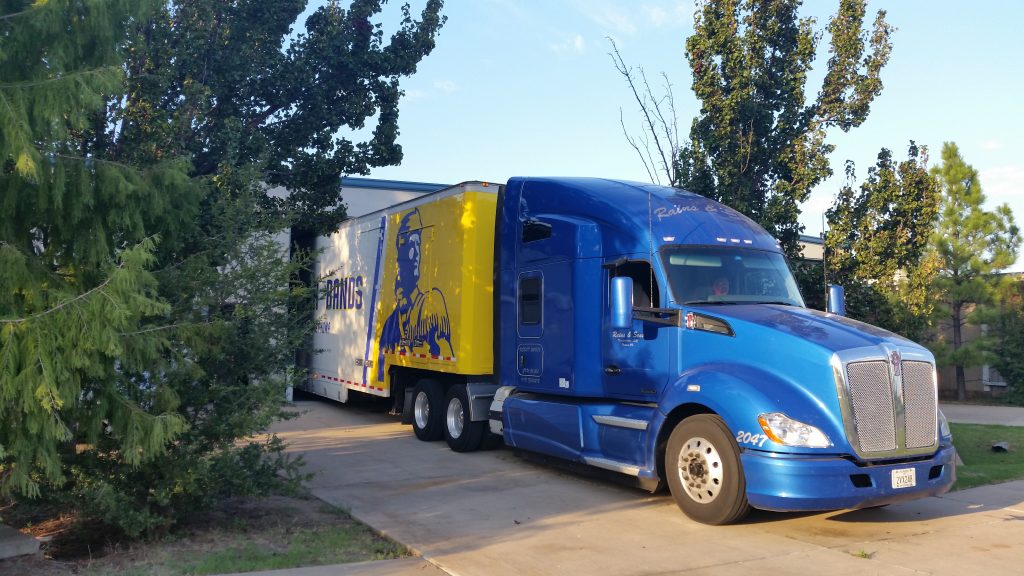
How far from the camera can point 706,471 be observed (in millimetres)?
7621

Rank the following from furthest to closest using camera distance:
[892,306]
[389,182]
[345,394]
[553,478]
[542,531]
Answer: [389,182] → [345,394] → [892,306] → [553,478] → [542,531]

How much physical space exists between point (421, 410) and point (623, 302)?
5511mm

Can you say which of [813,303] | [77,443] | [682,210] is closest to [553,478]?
[682,210]

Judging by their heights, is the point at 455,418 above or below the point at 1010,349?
below

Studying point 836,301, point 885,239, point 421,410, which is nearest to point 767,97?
point 885,239

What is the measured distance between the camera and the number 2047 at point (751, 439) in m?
7.08

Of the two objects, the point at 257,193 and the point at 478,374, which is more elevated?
the point at 257,193

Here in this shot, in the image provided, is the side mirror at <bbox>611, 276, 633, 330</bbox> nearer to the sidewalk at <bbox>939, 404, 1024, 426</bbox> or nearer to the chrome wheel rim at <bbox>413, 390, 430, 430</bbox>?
the chrome wheel rim at <bbox>413, 390, 430, 430</bbox>

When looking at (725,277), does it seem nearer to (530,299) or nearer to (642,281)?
(642,281)

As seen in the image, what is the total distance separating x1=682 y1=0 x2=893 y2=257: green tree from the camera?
13914 millimetres

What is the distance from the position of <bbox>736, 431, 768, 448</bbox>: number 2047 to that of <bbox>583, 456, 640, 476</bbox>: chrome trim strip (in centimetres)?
146

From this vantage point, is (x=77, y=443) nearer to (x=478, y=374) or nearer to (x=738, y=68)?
(x=478, y=374)

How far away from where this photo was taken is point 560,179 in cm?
1055

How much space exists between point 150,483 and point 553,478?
4753mm
